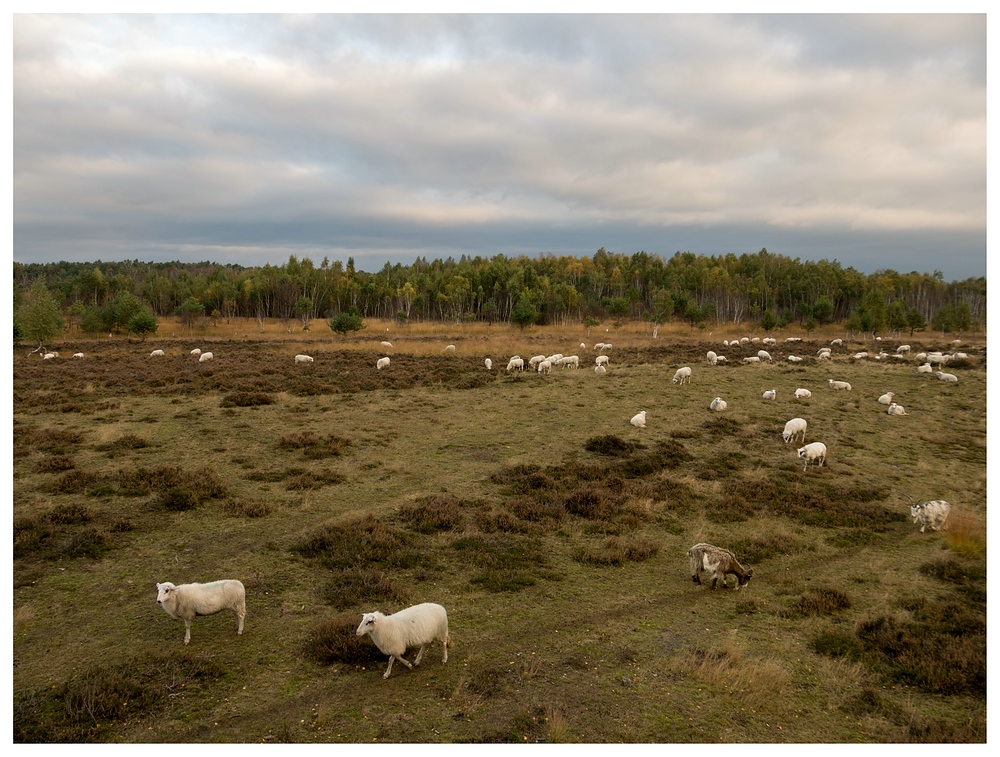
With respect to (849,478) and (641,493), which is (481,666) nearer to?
(641,493)

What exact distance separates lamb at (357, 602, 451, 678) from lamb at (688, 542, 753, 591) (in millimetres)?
5700

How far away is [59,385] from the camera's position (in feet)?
109

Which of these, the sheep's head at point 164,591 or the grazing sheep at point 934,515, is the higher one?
the sheep's head at point 164,591

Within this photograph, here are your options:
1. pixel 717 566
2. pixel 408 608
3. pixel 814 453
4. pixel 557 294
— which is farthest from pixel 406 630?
pixel 557 294

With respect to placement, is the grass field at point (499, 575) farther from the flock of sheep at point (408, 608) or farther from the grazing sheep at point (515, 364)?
the grazing sheep at point (515, 364)

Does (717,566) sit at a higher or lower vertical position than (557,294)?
lower

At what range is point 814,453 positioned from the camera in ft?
64.9

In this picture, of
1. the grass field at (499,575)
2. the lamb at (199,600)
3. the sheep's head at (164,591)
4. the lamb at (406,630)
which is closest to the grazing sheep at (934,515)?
the grass field at (499,575)

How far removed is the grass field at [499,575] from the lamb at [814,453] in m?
0.75

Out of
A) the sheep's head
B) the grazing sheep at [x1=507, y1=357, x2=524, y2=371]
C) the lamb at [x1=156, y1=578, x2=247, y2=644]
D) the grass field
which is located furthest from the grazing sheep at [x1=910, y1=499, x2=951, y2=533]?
the grazing sheep at [x1=507, y1=357, x2=524, y2=371]

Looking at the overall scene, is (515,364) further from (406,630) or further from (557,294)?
(557,294)

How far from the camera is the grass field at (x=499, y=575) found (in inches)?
296

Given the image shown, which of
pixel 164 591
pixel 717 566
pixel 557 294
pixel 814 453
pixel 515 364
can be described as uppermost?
pixel 557 294

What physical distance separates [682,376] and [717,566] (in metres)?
27.1
